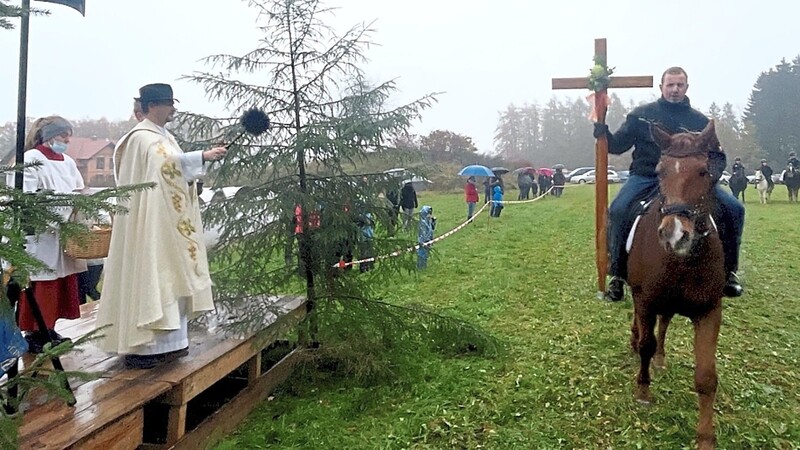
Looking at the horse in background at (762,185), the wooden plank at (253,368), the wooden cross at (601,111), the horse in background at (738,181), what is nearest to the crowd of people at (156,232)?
the wooden plank at (253,368)

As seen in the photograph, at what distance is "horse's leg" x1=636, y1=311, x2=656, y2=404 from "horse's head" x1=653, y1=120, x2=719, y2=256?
812 mm

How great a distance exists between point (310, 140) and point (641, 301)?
99.6 inches

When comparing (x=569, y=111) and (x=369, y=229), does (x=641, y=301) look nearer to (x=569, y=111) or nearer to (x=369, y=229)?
(x=369, y=229)

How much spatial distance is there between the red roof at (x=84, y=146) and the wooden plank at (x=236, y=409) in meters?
2.20

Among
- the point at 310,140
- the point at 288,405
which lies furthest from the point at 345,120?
the point at 288,405

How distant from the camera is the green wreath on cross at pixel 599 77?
5.71 meters

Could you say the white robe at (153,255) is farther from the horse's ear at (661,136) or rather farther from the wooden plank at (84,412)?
the horse's ear at (661,136)

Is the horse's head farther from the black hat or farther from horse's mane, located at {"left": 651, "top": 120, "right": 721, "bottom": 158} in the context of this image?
the black hat

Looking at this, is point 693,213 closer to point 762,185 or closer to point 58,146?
point 58,146

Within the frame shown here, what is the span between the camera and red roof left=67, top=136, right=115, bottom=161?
4820mm

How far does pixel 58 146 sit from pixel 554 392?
4.10 m

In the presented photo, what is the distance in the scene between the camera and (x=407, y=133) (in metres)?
4.74

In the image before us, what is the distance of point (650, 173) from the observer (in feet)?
15.0

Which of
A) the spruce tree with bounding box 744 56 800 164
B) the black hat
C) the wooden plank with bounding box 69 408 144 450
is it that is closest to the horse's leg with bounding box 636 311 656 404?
the wooden plank with bounding box 69 408 144 450
